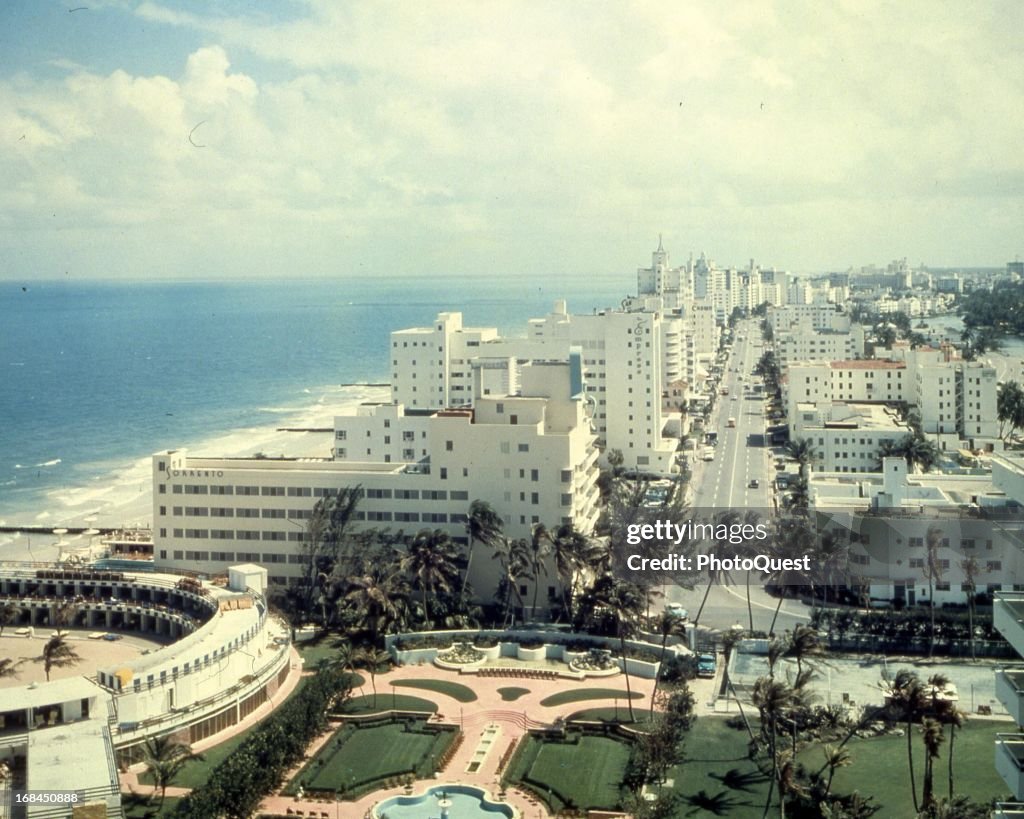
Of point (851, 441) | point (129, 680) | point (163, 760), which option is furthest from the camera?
point (851, 441)

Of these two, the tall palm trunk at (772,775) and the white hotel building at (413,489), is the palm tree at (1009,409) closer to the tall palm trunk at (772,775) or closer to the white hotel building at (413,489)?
the white hotel building at (413,489)

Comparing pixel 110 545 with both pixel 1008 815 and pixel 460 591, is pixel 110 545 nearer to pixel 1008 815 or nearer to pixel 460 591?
pixel 460 591

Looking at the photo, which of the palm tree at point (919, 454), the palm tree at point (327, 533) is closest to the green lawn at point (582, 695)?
the palm tree at point (327, 533)

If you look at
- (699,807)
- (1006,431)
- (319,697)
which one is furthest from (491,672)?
(1006,431)

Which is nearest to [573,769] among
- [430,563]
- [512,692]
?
[512,692]

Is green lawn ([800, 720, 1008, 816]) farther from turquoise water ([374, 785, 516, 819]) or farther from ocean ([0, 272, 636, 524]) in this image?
ocean ([0, 272, 636, 524])

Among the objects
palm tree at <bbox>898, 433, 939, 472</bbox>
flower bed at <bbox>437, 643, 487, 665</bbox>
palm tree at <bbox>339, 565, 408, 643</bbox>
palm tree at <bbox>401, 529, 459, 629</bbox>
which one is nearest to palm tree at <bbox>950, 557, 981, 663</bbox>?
flower bed at <bbox>437, 643, 487, 665</bbox>

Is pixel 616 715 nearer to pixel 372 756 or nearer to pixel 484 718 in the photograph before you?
pixel 484 718
